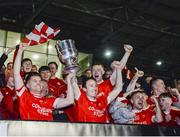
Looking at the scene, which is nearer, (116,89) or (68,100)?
(68,100)

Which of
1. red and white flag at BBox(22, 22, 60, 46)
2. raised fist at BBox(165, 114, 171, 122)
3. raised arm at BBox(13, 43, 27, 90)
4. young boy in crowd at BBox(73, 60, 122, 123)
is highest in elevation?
red and white flag at BBox(22, 22, 60, 46)

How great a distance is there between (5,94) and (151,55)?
11.1m

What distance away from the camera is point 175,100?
211 inches

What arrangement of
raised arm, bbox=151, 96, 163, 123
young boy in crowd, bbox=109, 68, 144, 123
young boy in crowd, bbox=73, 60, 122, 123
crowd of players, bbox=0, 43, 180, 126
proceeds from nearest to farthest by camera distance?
1. crowd of players, bbox=0, 43, 180, 126
2. young boy in crowd, bbox=73, 60, 122, 123
3. young boy in crowd, bbox=109, 68, 144, 123
4. raised arm, bbox=151, 96, 163, 123

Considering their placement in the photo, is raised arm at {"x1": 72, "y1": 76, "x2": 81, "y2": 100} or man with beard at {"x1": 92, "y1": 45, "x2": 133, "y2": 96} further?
man with beard at {"x1": 92, "y1": 45, "x2": 133, "y2": 96}

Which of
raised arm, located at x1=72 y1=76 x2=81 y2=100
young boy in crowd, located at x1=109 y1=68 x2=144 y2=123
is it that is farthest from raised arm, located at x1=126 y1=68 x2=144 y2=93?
raised arm, located at x1=72 y1=76 x2=81 y2=100

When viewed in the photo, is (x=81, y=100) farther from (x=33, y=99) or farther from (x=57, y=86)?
(x=57, y=86)

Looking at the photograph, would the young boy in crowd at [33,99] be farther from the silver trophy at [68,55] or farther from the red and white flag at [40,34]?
the red and white flag at [40,34]

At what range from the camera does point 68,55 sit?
12.6ft

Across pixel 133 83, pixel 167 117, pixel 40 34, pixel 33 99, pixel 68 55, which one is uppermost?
pixel 40 34

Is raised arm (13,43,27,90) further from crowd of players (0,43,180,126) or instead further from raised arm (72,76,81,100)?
raised arm (72,76,81,100)

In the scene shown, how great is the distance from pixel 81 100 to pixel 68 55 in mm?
684

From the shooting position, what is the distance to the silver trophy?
3.73 meters

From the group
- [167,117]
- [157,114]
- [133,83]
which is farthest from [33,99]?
[167,117]
